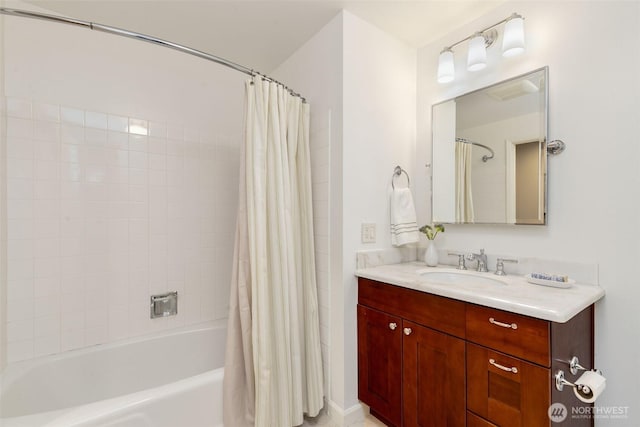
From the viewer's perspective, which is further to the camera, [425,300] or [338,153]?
[338,153]

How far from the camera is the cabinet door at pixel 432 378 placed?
3.94ft

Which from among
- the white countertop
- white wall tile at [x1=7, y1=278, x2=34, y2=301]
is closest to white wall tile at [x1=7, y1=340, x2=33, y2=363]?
white wall tile at [x1=7, y1=278, x2=34, y2=301]

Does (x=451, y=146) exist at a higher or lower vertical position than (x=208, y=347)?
higher

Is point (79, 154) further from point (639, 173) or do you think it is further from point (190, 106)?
point (639, 173)

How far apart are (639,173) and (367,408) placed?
5.86 feet

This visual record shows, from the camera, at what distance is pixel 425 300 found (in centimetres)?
133

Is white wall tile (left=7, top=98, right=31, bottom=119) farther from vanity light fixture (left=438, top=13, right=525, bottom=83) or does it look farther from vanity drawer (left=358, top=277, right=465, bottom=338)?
vanity light fixture (left=438, top=13, right=525, bottom=83)

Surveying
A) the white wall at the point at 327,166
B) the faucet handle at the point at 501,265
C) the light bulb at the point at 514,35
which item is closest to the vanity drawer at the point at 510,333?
the faucet handle at the point at 501,265

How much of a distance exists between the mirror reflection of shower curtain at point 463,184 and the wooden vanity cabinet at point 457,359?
681 mm

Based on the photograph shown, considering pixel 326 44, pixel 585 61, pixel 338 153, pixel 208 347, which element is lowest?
pixel 208 347

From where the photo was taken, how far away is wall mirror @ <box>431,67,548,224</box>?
145cm

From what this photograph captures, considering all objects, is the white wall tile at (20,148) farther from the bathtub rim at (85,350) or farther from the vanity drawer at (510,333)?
the vanity drawer at (510,333)

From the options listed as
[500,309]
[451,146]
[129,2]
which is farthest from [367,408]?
[129,2]

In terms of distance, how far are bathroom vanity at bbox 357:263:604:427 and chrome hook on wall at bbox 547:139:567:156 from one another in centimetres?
64
